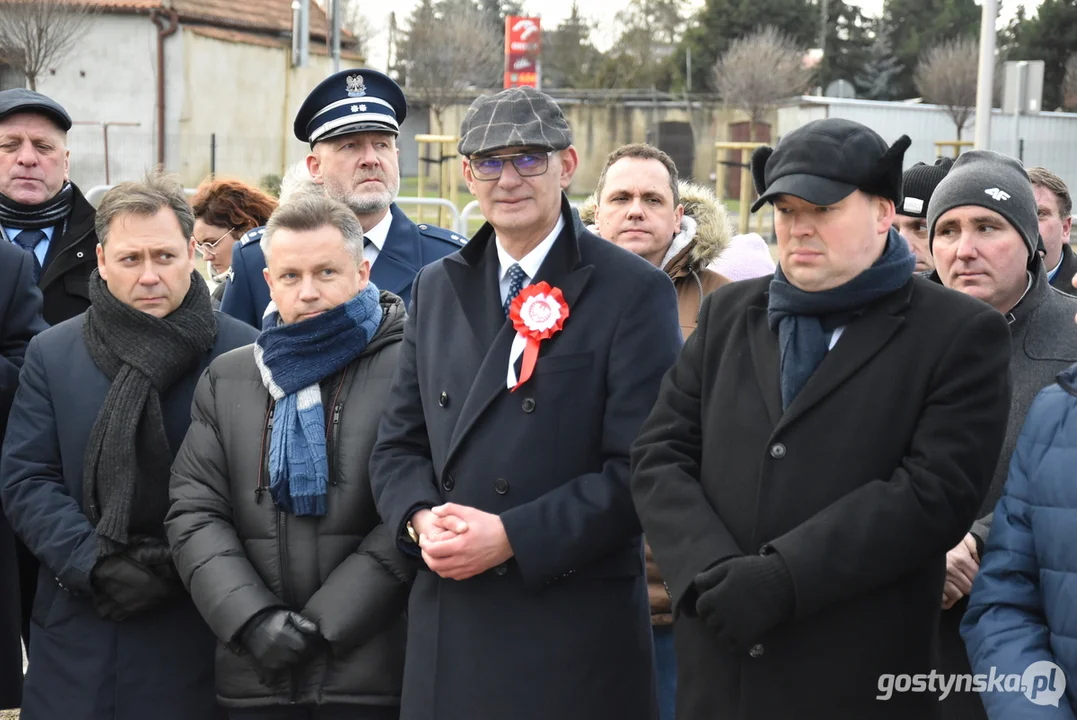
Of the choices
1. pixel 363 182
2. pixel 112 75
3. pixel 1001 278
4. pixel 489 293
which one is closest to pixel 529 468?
pixel 489 293

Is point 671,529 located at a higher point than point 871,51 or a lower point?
lower

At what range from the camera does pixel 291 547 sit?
363cm

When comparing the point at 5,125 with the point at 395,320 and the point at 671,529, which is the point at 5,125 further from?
the point at 671,529

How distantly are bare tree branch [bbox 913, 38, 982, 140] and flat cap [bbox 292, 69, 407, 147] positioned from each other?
31965mm

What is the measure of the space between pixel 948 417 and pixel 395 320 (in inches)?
71.1

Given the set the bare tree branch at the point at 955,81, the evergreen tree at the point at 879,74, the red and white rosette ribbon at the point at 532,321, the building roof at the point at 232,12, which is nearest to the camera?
the red and white rosette ribbon at the point at 532,321

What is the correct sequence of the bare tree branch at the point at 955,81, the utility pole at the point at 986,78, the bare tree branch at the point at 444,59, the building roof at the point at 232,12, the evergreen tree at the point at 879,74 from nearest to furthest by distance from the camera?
the utility pole at the point at 986,78
the building roof at the point at 232,12
the bare tree branch at the point at 955,81
the bare tree branch at the point at 444,59
the evergreen tree at the point at 879,74

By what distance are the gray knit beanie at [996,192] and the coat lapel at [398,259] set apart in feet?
6.43

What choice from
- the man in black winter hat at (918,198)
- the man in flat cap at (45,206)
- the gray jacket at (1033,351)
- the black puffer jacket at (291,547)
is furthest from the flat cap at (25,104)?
the gray jacket at (1033,351)

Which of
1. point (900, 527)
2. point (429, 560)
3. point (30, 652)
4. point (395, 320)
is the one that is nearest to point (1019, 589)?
point (900, 527)

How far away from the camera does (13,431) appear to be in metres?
3.97

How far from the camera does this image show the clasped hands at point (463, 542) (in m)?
3.22

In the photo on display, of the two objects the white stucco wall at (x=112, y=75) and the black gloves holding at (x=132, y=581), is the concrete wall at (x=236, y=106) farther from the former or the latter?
the black gloves holding at (x=132, y=581)

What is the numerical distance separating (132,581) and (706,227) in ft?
8.03
